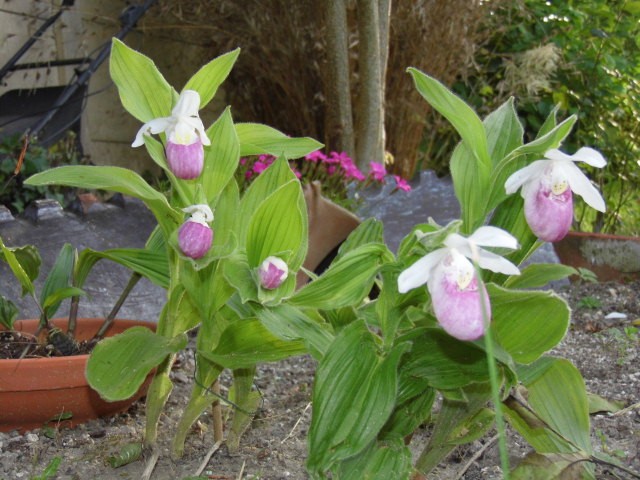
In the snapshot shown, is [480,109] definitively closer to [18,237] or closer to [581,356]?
[581,356]

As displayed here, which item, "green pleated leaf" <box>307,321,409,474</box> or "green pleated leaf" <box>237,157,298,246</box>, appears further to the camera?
"green pleated leaf" <box>237,157,298,246</box>

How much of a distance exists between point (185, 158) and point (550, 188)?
439 mm

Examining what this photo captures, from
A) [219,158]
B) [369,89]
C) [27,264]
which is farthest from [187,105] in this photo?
[369,89]

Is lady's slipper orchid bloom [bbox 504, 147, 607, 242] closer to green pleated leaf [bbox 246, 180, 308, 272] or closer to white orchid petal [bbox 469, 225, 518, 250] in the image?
white orchid petal [bbox 469, 225, 518, 250]

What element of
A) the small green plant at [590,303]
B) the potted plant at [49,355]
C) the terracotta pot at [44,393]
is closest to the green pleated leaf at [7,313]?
the potted plant at [49,355]

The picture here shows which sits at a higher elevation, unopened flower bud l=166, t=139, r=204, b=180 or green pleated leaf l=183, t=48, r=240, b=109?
green pleated leaf l=183, t=48, r=240, b=109

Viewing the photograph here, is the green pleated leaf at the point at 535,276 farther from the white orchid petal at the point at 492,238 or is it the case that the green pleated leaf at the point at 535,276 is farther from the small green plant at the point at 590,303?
the small green plant at the point at 590,303

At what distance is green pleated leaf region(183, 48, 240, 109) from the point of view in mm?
1147

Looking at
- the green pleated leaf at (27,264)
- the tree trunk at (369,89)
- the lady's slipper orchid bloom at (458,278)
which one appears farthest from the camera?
the tree trunk at (369,89)

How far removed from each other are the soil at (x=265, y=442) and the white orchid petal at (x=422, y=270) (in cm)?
50

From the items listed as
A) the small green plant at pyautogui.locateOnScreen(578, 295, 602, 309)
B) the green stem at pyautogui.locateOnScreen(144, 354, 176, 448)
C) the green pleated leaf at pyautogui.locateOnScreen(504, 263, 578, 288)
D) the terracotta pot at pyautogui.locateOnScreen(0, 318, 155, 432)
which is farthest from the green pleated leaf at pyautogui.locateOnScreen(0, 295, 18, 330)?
the small green plant at pyautogui.locateOnScreen(578, 295, 602, 309)

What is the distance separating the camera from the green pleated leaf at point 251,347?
44.4 inches

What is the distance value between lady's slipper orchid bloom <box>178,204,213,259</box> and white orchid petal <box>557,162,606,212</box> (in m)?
0.42

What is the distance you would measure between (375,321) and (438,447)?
21 centimetres
